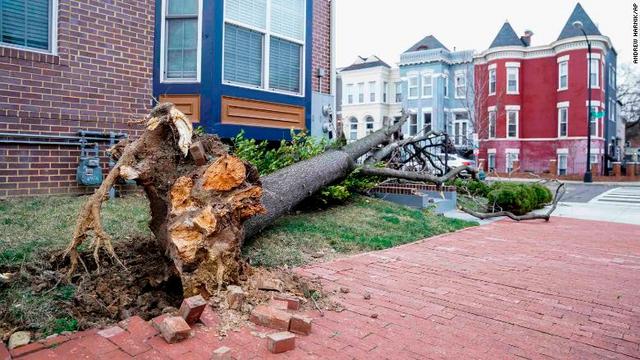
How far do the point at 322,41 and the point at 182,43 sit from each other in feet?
11.8

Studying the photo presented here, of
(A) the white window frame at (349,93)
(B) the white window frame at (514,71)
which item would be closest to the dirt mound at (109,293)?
(B) the white window frame at (514,71)

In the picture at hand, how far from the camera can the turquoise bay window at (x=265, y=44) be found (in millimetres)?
8539

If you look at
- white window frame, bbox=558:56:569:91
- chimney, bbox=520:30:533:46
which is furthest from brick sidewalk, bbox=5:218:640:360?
chimney, bbox=520:30:533:46

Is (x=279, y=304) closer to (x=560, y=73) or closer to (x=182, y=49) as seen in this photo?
(x=182, y=49)

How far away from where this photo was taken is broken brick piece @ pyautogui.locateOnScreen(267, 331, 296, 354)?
102 inches

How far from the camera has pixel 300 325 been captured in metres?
2.87

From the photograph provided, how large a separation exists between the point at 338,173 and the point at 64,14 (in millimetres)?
4692

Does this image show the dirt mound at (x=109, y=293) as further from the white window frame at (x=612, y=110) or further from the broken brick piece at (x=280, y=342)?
the white window frame at (x=612, y=110)

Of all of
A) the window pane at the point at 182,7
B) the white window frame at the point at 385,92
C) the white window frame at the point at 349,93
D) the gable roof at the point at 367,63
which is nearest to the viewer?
the window pane at the point at 182,7

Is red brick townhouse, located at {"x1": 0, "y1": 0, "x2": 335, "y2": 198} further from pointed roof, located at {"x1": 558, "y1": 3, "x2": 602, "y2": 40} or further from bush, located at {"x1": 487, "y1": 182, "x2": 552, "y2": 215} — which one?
pointed roof, located at {"x1": 558, "y1": 3, "x2": 602, "y2": 40}

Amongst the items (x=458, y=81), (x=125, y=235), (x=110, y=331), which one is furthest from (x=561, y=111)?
(x=110, y=331)

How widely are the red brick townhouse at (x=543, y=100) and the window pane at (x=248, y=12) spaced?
2578 centimetres

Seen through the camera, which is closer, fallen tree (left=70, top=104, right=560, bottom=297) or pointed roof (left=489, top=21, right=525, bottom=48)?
fallen tree (left=70, top=104, right=560, bottom=297)

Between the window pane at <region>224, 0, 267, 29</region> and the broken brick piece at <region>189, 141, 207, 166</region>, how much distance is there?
215 inches
